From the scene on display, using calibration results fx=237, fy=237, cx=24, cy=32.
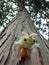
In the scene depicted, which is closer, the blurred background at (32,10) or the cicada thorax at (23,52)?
the cicada thorax at (23,52)

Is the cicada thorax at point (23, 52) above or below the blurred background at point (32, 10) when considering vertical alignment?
above

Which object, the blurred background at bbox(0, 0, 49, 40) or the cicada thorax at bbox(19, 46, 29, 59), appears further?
the blurred background at bbox(0, 0, 49, 40)

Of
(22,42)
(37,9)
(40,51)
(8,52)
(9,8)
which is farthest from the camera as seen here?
(9,8)

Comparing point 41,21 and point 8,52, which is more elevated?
point 8,52

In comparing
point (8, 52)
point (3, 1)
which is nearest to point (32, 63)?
point (8, 52)

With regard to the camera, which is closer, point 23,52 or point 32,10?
point 23,52

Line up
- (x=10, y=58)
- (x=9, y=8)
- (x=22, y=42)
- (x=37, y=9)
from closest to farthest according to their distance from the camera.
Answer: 1. (x=22, y=42)
2. (x=10, y=58)
3. (x=37, y=9)
4. (x=9, y=8)

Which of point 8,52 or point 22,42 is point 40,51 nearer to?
point 8,52

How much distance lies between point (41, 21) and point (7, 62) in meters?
12.6

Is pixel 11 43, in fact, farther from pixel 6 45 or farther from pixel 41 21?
pixel 41 21

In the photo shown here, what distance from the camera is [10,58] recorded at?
301 cm

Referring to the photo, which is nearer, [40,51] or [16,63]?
[16,63]

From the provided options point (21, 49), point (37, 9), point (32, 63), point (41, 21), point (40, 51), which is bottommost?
point (41, 21)

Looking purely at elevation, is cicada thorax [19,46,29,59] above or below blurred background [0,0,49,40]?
above
